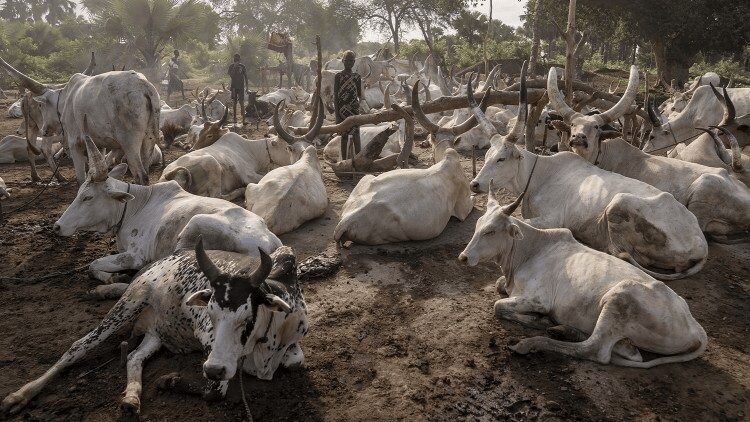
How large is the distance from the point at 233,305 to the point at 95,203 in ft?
10.4

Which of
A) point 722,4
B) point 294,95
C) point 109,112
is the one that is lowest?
point 294,95

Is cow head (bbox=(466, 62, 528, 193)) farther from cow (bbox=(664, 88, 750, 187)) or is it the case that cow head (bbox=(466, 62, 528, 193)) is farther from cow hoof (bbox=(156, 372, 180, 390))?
cow hoof (bbox=(156, 372, 180, 390))

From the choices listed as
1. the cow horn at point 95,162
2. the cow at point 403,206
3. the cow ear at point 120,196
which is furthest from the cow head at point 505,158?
the cow horn at point 95,162

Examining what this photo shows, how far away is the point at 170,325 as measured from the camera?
4102mm

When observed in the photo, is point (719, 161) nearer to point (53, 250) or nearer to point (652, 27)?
point (53, 250)

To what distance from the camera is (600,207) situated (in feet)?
19.2

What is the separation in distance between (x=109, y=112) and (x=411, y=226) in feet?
15.4

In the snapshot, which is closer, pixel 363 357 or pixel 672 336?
pixel 672 336

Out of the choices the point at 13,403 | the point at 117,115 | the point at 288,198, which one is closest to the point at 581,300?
the point at 288,198

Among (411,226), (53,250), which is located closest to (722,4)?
(411,226)

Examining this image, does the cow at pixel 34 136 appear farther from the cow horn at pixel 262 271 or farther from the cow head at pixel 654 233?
the cow head at pixel 654 233

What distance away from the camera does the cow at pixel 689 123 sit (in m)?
8.98

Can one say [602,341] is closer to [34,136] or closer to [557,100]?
[557,100]

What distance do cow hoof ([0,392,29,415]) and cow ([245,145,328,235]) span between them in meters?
3.32
